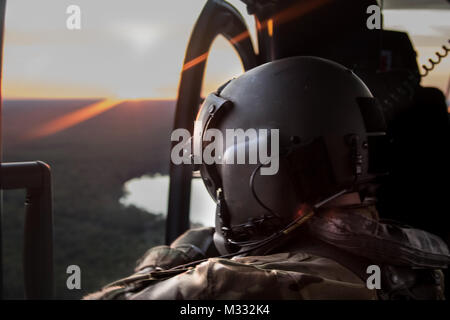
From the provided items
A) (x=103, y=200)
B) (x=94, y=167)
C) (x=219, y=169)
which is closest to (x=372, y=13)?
(x=219, y=169)

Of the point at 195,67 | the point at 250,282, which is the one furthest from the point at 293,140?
the point at 195,67

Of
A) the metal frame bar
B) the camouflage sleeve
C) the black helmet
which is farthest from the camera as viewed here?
the metal frame bar

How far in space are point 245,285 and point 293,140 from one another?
0.41 metres

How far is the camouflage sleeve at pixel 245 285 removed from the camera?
0.77 meters

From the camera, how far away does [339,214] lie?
42.3 inches

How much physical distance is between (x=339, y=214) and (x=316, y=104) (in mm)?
262

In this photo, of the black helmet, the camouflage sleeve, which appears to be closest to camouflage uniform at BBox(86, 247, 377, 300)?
the camouflage sleeve

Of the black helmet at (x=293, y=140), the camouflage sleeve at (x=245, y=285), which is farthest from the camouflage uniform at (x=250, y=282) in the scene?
the black helmet at (x=293, y=140)

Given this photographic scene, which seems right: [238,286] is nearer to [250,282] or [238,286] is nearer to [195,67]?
[250,282]

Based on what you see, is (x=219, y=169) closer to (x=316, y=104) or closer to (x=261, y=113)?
(x=261, y=113)

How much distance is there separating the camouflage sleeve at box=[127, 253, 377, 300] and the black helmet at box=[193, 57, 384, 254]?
0.24 m

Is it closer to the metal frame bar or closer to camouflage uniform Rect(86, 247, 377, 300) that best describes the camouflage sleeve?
camouflage uniform Rect(86, 247, 377, 300)

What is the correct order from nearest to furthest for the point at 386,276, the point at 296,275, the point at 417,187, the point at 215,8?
the point at 296,275
the point at 386,276
the point at 417,187
the point at 215,8

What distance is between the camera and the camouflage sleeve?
771 millimetres
